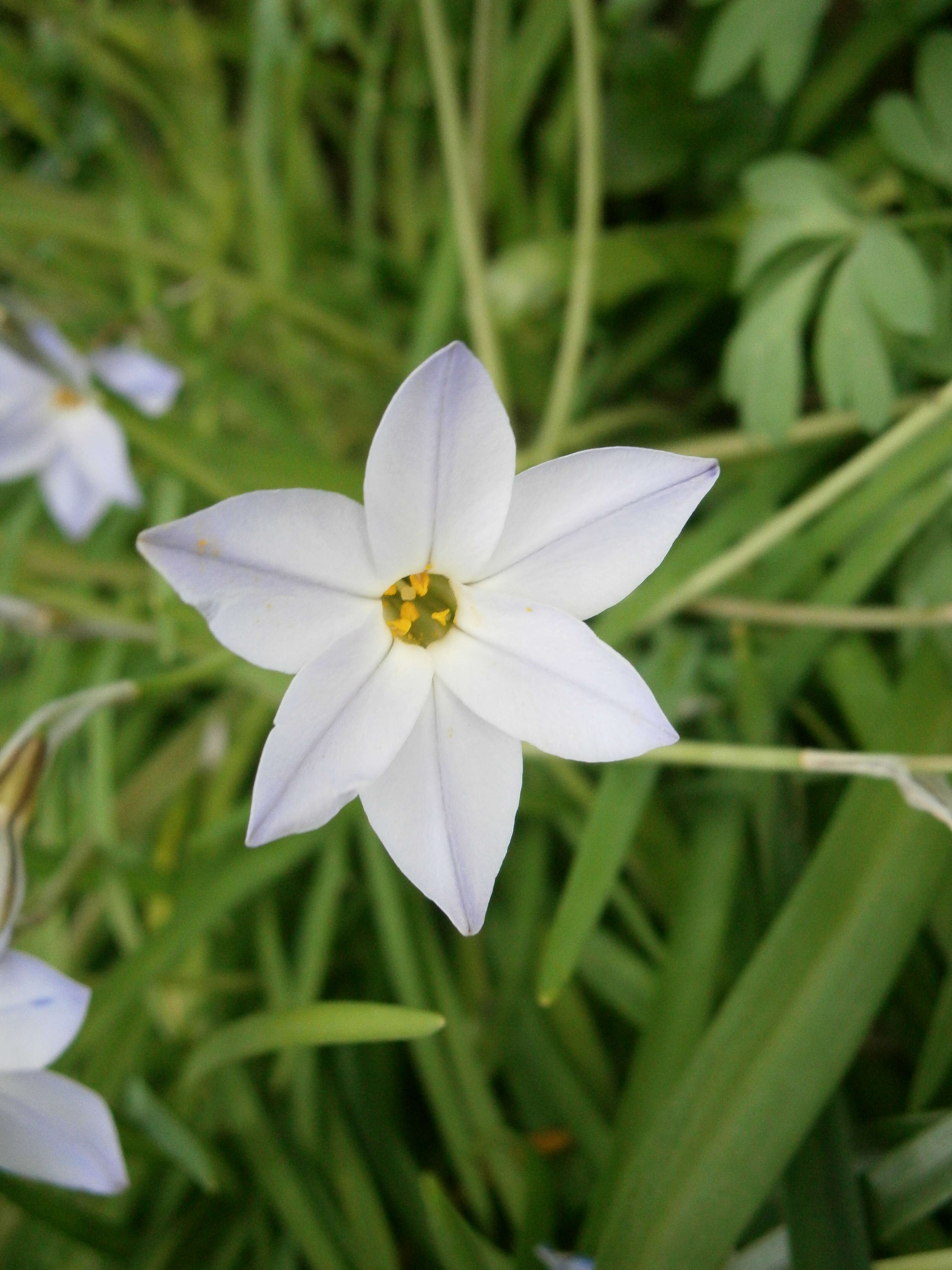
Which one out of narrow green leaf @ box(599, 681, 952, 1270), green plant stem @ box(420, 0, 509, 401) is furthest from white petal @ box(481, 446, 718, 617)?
green plant stem @ box(420, 0, 509, 401)

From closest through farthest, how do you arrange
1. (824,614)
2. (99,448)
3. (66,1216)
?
(66,1216) → (824,614) → (99,448)

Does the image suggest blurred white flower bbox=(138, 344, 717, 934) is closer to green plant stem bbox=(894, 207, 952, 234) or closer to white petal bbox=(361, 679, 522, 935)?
white petal bbox=(361, 679, 522, 935)

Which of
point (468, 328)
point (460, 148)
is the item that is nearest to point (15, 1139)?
point (460, 148)

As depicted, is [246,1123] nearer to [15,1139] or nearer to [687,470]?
[15,1139]

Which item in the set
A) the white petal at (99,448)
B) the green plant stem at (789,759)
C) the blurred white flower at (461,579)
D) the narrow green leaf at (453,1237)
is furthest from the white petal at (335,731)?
the white petal at (99,448)

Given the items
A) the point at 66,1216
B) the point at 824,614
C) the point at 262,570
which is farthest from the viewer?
the point at 824,614

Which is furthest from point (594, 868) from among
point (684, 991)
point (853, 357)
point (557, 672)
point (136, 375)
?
point (136, 375)

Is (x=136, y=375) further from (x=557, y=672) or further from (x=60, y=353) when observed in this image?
(x=557, y=672)
